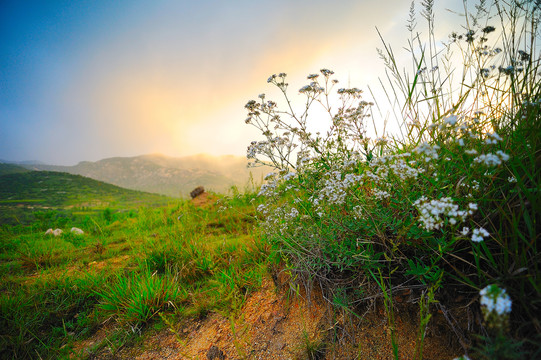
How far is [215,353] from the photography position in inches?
75.3

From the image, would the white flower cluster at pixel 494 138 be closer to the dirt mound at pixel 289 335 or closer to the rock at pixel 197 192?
the dirt mound at pixel 289 335

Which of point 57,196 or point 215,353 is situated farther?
point 57,196

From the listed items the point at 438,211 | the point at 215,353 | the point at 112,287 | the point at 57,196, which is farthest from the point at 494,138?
the point at 57,196

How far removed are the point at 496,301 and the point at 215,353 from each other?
79.8 inches

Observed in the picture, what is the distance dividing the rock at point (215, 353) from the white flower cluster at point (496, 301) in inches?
76.2

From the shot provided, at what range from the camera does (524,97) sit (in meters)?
1.70

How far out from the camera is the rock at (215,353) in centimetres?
189

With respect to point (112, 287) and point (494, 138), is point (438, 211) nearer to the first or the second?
point (494, 138)

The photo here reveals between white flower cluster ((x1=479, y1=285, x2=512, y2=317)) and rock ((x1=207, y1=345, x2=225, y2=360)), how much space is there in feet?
6.35

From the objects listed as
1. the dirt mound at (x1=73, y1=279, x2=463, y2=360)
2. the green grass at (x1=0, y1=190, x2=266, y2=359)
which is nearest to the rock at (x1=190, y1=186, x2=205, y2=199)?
the green grass at (x1=0, y1=190, x2=266, y2=359)

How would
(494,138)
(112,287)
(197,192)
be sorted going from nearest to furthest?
(494,138) < (112,287) < (197,192)

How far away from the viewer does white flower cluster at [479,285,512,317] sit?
2.62 feet

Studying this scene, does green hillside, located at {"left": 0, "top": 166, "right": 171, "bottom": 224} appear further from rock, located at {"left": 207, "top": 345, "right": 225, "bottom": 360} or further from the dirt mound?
rock, located at {"left": 207, "top": 345, "right": 225, "bottom": 360}

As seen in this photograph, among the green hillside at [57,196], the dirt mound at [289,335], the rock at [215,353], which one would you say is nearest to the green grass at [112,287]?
the dirt mound at [289,335]
